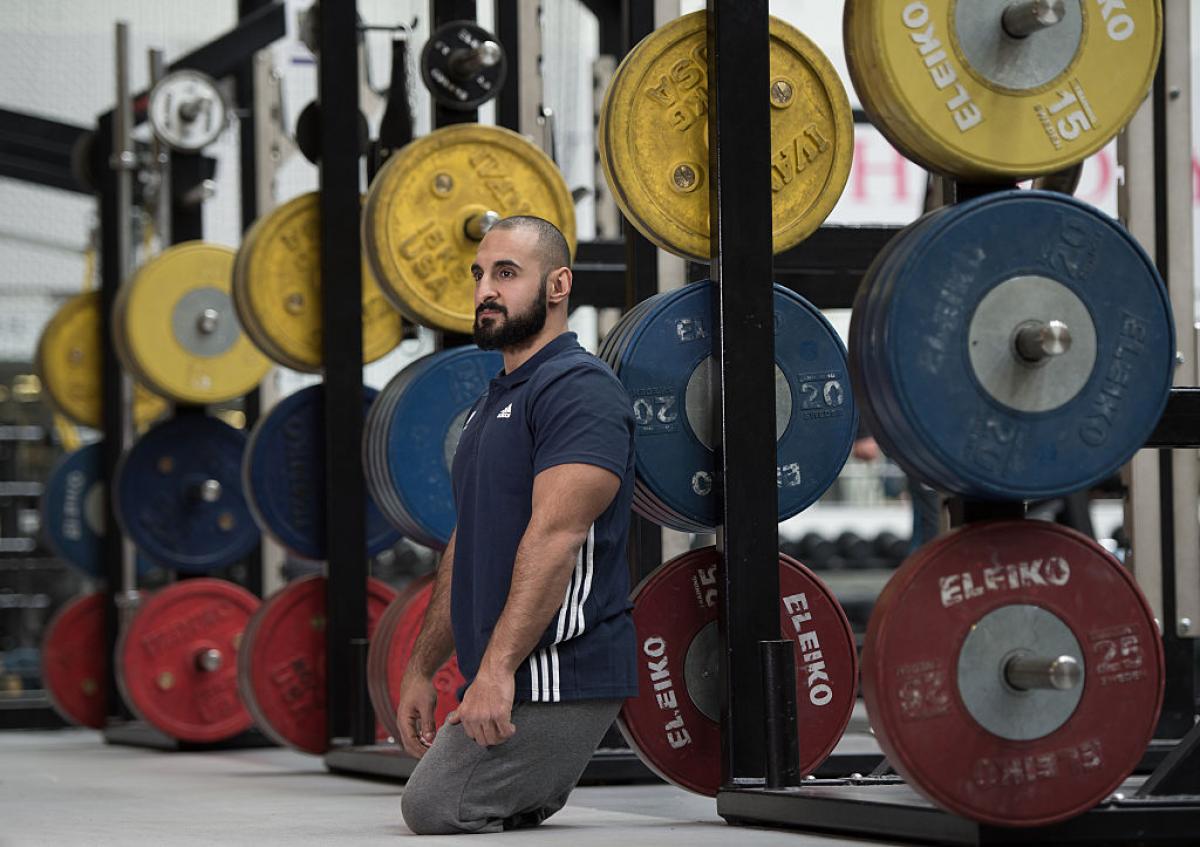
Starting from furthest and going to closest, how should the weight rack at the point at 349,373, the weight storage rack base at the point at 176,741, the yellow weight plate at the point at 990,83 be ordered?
the weight storage rack base at the point at 176,741 → the weight rack at the point at 349,373 → the yellow weight plate at the point at 990,83

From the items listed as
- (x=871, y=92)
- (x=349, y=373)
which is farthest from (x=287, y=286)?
(x=871, y=92)

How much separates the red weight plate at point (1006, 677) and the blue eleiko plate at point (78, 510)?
5.28 metres

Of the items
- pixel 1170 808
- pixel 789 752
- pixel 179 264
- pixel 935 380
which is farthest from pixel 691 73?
pixel 179 264

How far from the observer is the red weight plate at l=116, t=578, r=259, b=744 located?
21.9 ft

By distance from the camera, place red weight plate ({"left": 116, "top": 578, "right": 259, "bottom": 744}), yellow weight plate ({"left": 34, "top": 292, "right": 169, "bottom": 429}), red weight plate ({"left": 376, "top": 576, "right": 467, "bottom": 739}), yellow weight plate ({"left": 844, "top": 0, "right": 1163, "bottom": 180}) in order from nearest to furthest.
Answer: yellow weight plate ({"left": 844, "top": 0, "right": 1163, "bottom": 180}), red weight plate ({"left": 376, "top": 576, "right": 467, "bottom": 739}), red weight plate ({"left": 116, "top": 578, "right": 259, "bottom": 744}), yellow weight plate ({"left": 34, "top": 292, "right": 169, "bottom": 429})

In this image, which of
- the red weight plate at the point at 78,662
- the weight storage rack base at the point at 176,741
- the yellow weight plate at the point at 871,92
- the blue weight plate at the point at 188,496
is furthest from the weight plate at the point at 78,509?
the yellow weight plate at the point at 871,92

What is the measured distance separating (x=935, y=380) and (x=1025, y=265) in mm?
231

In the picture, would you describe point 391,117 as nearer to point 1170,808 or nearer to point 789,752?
point 789,752

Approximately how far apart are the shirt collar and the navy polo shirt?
1cm

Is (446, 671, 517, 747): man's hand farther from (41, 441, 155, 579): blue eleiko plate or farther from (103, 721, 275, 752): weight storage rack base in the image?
(41, 441, 155, 579): blue eleiko plate

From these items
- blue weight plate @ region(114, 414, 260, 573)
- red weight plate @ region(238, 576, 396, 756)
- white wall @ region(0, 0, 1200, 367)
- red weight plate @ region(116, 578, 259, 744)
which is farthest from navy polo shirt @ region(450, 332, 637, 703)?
white wall @ region(0, 0, 1200, 367)

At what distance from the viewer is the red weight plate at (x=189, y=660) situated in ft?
21.9

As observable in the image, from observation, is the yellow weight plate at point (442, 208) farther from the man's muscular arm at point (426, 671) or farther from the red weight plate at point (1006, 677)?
the red weight plate at point (1006, 677)

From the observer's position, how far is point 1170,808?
3.07 meters
